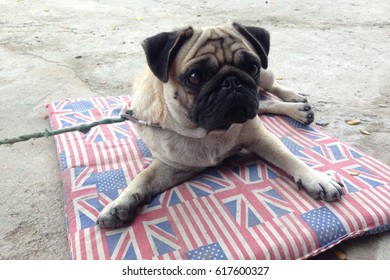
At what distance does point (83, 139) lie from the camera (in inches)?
113

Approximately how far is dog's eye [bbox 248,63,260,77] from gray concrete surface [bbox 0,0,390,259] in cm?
59

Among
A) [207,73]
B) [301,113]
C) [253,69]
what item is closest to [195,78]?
[207,73]

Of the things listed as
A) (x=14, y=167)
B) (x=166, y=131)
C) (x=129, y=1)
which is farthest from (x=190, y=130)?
(x=129, y=1)

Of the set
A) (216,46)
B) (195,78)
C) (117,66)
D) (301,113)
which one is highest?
(216,46)

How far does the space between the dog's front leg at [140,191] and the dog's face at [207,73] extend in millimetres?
404

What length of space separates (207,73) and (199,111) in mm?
191

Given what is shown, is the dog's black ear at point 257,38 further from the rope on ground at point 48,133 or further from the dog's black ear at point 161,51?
the rope on ground at point 48,133

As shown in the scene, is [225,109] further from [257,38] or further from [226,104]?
[257,38]

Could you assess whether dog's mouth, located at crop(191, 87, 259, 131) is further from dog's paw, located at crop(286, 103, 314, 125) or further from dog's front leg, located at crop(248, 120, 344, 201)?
dog's paw, located at crop(286, 103, 314, 125)

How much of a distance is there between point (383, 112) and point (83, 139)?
7.70 ft

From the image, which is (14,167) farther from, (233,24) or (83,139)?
(233,24)

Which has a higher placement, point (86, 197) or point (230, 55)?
point (230, 55)

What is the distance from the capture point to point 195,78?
194 centimetres

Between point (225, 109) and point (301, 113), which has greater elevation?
point (225, 109)
